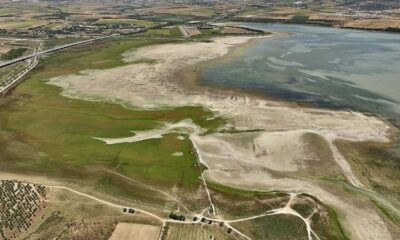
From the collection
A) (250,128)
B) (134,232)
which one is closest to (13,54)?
(250,128)

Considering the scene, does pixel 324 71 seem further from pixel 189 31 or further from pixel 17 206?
pixel 189 31

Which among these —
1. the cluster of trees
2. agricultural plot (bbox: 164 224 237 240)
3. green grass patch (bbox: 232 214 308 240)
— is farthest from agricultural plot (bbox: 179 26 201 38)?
agricultural plot (bbox: 164 224 237 240)

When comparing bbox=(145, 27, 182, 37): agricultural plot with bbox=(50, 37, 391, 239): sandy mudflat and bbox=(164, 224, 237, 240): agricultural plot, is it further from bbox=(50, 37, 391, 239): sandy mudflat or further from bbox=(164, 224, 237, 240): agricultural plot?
bbox=(164, 224, 237, 240): agricultural plot

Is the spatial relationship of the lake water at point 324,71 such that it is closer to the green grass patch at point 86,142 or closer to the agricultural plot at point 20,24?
the green grass patch at point 86,142

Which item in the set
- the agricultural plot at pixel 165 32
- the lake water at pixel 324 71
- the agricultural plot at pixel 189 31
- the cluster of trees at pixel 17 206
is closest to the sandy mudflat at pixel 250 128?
the lake water at pixel 324 71

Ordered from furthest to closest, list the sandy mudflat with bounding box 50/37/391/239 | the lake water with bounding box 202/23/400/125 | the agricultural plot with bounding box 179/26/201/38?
the agricultural plot with bounding box 179/26/201/38 < the lake water with bounding box 202/23/400/125 < the sandy mudflat with bounding box 50/37/391/239

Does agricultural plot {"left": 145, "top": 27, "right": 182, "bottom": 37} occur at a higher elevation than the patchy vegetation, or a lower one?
higher
